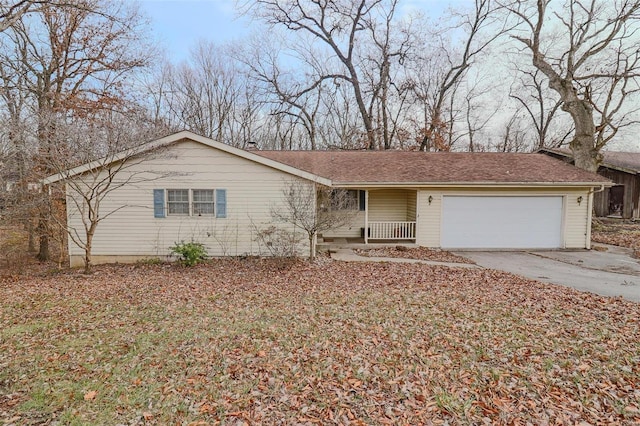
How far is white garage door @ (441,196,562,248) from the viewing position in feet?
41.1

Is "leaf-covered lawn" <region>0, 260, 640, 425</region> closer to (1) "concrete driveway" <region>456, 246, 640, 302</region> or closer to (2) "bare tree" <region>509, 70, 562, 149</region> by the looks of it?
(1) "concrete driveway" <region>456, 246, 640, 302</region>

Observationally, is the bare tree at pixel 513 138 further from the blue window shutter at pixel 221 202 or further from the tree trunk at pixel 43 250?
the tree trunk at pixel 43 250

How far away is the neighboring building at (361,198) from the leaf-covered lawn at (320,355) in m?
3.18

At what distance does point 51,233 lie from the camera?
36.0 ft

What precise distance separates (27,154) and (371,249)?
1029 centimetres

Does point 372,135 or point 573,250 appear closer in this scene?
point 573,250

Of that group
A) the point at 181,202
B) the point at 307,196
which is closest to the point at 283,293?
the point at 307,196

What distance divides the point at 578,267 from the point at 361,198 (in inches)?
294

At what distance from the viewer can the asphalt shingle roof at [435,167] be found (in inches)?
480

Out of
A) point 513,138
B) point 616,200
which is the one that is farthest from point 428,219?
point 513,138

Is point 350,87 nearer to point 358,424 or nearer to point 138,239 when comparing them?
point 138,239

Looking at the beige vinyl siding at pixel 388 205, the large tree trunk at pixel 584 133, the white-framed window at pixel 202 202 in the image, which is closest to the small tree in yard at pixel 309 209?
the white-framed window at pixel 202 202

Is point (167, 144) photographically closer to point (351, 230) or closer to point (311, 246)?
point (311, 246)

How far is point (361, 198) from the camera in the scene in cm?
1412
